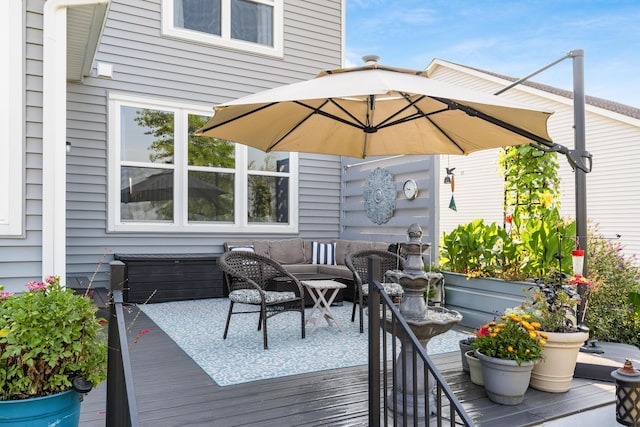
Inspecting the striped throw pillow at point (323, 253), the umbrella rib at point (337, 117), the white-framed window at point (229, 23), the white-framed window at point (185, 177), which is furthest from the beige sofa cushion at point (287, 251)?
the umbrella rib at point (337, 117)

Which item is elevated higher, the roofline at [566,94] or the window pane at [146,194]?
the roofline at [566,94]

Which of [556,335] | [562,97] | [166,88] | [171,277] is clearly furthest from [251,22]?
[562,97]

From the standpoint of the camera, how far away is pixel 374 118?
166 inches

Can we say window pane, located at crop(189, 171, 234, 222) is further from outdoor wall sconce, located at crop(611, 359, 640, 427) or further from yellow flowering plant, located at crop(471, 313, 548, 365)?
outdoor wall sconce, located at crop(611, 359, 640, 427)

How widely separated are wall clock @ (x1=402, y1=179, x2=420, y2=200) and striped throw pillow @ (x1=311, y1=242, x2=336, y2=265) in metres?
1.73

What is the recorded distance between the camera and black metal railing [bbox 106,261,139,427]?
153cm

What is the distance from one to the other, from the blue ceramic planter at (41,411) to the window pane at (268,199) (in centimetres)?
554

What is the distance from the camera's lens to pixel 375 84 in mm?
2562

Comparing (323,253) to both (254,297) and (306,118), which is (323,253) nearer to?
(254,297)

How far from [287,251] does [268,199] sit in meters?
0.96

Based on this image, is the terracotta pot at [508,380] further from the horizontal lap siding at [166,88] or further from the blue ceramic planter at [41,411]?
the horizontal lap siding at [166,88]

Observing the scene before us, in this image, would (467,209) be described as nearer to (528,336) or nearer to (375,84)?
(528,336)

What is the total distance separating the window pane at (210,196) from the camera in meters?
7.11

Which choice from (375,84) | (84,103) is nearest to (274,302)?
(375,84)
